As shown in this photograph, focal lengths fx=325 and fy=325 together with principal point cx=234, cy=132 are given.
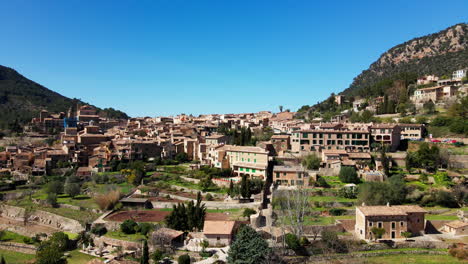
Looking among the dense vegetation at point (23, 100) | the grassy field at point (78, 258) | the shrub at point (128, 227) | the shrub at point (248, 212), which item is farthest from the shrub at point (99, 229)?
the dense vegetation at point (23, 100)

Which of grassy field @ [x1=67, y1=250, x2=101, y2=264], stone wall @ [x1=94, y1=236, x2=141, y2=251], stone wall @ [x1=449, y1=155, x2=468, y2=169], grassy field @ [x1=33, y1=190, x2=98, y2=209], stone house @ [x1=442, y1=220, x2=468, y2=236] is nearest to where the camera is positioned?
grassy field @ [x1=67, y1=250, x2=101, y2=264]

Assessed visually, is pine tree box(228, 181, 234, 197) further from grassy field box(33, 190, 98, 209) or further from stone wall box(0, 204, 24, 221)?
stone wall box(0, 204, 24, 221)

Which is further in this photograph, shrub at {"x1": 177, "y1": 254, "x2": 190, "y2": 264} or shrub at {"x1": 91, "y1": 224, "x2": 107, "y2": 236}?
shrub at {"x1": 91, "y1": 224, "x2": 107, "y2": 236}

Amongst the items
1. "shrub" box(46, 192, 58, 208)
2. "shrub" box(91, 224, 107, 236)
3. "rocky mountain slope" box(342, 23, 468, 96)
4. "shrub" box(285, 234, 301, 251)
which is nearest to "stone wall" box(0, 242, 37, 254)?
"shrub" box(91, 224, 107, 236)

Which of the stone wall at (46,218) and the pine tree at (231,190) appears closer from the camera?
the stone wall at (46,218)

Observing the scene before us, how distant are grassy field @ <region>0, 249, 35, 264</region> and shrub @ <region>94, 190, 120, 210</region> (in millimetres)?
8573

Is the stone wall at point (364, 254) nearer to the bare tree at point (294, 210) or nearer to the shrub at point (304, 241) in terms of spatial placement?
the shrub at point (304, 241)

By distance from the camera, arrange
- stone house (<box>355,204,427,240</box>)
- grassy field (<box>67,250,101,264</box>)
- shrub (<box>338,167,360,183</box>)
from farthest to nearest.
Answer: shrub (<box>338,167,360,183</box>), stone house (<box>355,204,427,240</box>), grassy field (<box>67,250,101,264</box>)

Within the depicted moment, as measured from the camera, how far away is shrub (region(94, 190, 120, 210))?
37969 mm

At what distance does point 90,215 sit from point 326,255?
2603cm

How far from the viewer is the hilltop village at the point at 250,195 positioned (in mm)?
28875

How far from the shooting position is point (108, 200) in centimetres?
3816

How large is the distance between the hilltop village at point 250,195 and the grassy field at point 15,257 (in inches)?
23.8

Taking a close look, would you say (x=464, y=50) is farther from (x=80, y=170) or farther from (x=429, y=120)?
(x=80, y=170)
